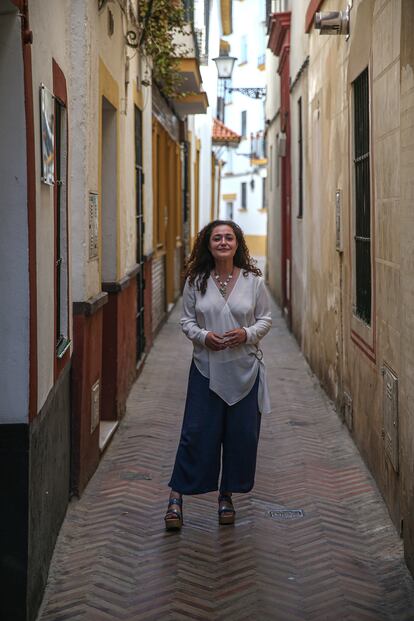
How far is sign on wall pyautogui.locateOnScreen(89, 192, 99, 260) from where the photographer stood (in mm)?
7280

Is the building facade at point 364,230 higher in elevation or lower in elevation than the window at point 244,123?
lower

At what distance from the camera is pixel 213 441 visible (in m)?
6.28

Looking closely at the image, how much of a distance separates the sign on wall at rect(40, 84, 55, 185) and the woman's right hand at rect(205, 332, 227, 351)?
1.32 metres

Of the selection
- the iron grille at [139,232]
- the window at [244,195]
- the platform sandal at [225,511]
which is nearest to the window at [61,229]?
the platform sandal at [225,511]

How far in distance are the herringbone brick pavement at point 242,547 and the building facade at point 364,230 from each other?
0.25 m

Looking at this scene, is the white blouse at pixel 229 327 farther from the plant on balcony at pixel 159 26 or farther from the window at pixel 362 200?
the plant on balcony at pixel 159 26

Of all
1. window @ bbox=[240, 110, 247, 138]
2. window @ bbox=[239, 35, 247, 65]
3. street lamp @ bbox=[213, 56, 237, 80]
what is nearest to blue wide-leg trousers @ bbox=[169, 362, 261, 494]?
street lamp @ bbox=[213, 56, 237, 80]

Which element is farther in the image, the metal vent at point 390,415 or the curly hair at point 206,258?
the curly hair at point 206,258

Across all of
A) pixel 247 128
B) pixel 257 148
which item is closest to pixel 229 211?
pixel 247 128

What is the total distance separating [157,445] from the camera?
8555 mm

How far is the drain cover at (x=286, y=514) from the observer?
6527mm

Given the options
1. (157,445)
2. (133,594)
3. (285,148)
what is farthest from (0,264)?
(285,148)

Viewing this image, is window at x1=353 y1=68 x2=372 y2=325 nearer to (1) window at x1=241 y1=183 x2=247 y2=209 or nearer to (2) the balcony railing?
(2) the balcony railing

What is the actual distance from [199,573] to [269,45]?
16.0m
